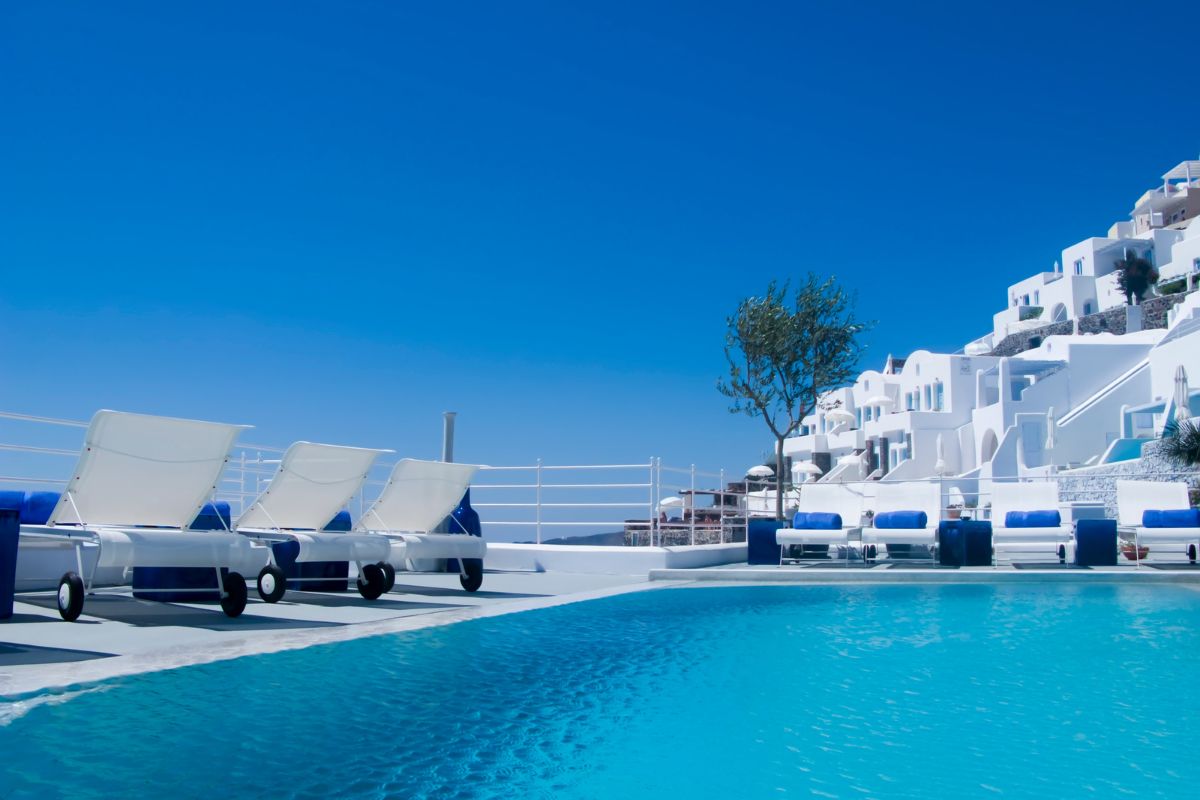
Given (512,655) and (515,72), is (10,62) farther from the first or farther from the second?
(512,655)

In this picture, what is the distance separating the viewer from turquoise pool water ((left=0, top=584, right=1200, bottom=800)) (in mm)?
3074

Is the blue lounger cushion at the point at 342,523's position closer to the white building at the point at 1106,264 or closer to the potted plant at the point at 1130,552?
the potted plant at the point at 1130,552

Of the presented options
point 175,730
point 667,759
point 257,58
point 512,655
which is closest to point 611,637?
point 512,655

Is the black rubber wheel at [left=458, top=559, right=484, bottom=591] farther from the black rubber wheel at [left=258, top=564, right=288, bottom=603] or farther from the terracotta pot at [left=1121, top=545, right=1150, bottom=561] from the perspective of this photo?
the terracotta pot at [left=1121, top=545, right=1150, bottom=561]

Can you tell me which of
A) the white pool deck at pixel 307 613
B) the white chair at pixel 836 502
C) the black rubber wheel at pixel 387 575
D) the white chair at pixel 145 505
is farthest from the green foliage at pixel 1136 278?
the white chair at pixel 145 505

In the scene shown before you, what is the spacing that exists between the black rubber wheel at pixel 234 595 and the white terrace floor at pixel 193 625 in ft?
0.28

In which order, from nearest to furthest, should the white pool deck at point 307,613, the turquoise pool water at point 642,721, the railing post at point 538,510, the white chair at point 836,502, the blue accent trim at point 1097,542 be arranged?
the turquoise pool water at point 642,721 < the white pool deck at point 307,613 < the blue accent trim at point 1097,542 < the railing post at point 538,510 < the white chair at point 836,502

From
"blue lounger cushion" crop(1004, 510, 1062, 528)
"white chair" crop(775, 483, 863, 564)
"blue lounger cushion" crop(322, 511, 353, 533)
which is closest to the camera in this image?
"blue lounger cushion" crop(322, 511, 353, 533)

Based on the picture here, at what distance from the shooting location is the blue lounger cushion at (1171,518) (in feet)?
37.7

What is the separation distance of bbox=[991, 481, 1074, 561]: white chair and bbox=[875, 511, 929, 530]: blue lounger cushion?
95 centimetres

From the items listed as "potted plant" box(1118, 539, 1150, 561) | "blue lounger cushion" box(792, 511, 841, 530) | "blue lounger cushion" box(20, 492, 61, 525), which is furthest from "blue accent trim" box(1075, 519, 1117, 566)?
"blue lounger cushion" box(20, 492, 61, 525)

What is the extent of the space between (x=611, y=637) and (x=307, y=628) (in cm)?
199

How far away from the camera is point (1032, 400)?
3628 centimetres

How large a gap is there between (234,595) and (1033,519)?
9904 millimetres
